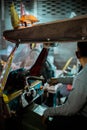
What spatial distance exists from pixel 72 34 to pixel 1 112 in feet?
4.18

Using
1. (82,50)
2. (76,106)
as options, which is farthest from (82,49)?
(76,106)

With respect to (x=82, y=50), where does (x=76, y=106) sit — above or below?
below

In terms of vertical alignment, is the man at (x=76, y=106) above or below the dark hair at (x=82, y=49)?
below

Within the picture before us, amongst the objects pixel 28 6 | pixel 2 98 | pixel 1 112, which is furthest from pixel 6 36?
pixel 28 6

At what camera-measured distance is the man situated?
1.70 meters

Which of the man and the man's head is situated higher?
the man's head

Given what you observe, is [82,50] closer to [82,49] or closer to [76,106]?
[82,49]

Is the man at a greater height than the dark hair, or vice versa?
the dark hair

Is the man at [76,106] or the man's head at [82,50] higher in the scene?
the man's head at [82,50]

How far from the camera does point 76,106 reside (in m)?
1.71

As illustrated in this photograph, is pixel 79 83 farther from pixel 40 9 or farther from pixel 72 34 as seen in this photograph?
pixel 40 9

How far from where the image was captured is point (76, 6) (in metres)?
5.16

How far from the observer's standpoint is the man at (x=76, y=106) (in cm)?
170

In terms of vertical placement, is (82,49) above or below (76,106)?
above
